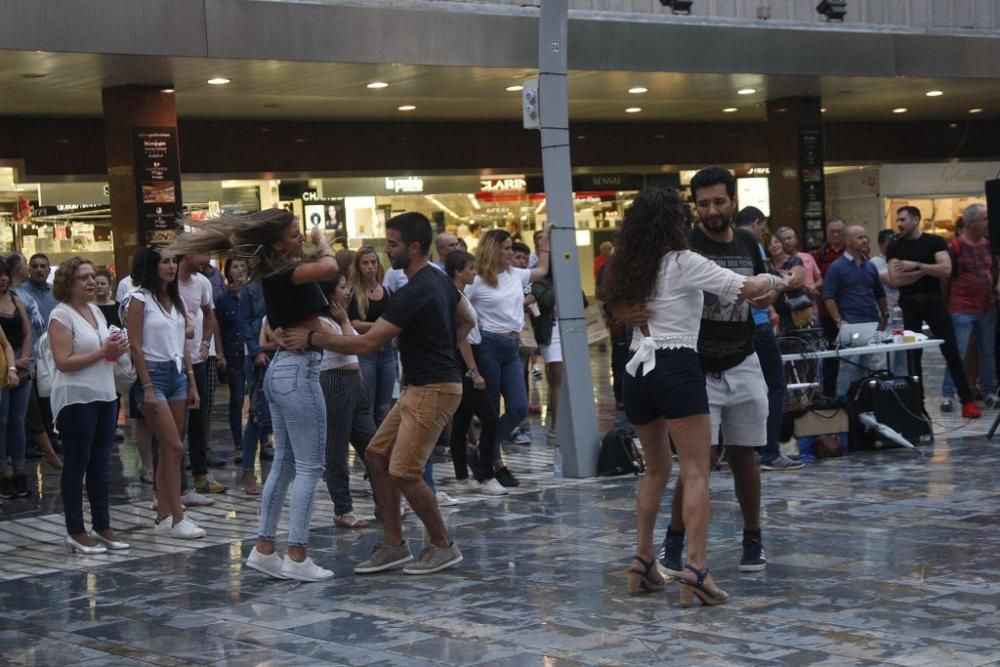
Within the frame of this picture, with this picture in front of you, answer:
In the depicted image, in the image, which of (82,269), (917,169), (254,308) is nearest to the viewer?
(82,269)

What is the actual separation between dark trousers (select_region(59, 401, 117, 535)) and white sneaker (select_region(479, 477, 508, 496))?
2651 mm

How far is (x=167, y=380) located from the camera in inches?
387

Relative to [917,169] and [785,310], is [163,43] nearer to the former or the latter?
[785,310]

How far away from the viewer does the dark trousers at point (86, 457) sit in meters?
9.01

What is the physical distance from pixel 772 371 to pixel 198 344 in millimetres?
4269

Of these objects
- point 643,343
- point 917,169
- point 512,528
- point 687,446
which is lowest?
point 512,528

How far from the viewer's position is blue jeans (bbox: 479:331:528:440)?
1116cm

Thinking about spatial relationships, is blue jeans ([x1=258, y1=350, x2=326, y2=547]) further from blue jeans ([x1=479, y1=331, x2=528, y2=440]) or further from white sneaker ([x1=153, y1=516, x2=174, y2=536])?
blue jeans ([x1=479, y1=331, x2=528, y2=440])

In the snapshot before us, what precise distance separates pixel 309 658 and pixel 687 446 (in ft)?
6.48

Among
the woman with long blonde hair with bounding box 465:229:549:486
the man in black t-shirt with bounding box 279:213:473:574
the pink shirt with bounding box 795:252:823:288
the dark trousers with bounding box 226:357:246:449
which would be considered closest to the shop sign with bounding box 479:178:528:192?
the pink shirt with bounding box 795:252:823:288

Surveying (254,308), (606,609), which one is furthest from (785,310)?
(606,609)

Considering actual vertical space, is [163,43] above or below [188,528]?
above

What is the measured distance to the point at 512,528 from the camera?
9211mm

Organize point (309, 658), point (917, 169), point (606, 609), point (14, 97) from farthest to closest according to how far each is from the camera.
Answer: point (917, 169)
point (14, 97)
point (606, 609)
point (309, 658)
